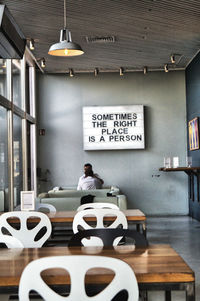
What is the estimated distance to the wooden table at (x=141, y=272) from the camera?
6.94 ft

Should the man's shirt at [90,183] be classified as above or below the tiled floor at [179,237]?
above

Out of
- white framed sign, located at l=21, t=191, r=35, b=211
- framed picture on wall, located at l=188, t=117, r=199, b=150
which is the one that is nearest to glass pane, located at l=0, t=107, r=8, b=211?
white framed sign, located at l=21, t=191, r=35, b=211

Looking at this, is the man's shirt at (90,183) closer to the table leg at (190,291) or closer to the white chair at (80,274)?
the table leg at (190,291)

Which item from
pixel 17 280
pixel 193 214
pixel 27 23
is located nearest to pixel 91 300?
pixel 17 280

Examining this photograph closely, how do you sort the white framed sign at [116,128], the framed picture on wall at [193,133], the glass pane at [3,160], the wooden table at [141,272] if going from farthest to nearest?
the white framed sign at [116,128] < the framed picture on wall at [193,133] < the glass pane at [3,160] < the wooden table at [141,272]

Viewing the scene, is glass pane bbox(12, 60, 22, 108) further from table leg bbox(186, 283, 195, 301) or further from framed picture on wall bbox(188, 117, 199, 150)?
table leg bbox(186, 283, 195, 301)

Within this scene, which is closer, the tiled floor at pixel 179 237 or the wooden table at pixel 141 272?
the wooden table at pixel 141 272

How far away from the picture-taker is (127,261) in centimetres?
247

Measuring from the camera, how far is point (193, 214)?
10.9m

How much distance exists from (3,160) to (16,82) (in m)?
2.18

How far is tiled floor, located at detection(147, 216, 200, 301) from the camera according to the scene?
4.97m

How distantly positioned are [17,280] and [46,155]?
32.2 ft

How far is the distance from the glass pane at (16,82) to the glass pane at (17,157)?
360mm

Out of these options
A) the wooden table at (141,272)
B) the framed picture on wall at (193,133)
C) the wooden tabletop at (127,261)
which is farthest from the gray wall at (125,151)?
the wooden table at (141,272)
